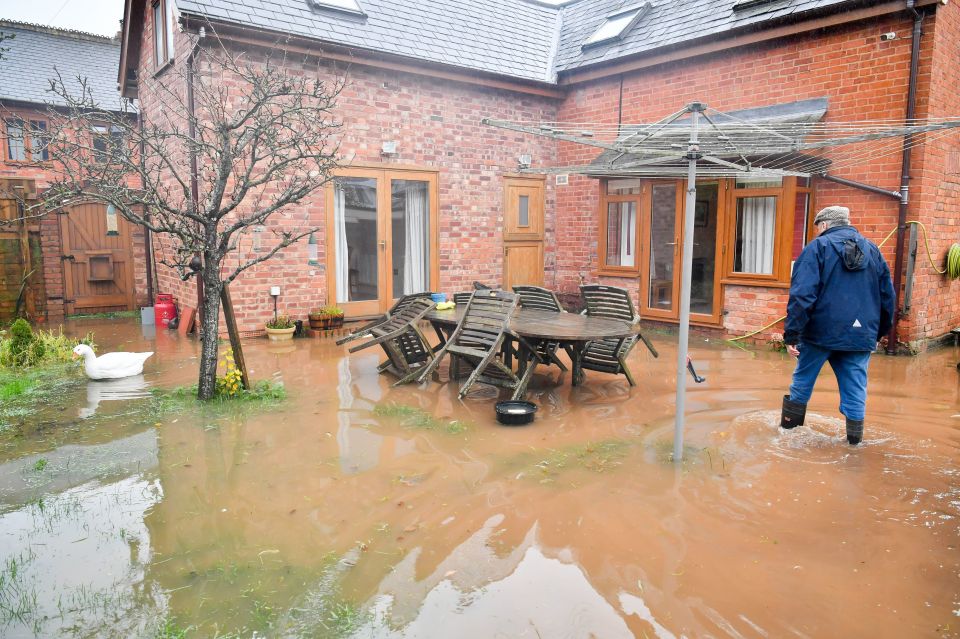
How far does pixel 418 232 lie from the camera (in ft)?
35.4

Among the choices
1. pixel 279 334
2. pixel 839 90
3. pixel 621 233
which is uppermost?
pixel 839 90

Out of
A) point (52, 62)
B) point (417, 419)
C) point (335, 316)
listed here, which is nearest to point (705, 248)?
point (335, 316)

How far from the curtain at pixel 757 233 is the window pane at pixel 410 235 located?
16.0 feet

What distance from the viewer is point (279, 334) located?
920 cm

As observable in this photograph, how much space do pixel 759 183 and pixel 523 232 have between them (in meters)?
4.30

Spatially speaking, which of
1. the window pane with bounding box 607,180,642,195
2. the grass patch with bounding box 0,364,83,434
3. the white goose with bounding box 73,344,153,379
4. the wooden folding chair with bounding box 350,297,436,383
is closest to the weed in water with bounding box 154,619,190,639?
the grass patch with bounding box 0,364,83,434

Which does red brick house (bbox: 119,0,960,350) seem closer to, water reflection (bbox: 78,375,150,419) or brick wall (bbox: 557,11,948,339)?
brick wall (bbox: 557,11,948,339)

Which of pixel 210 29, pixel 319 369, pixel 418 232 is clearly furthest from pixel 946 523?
pixel 210 29

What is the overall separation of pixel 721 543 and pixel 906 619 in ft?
2.80

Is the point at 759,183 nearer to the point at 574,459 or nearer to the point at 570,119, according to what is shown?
the point at 570,119

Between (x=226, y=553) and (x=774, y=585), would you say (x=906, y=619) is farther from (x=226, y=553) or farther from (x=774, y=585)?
(x=226, y=553)

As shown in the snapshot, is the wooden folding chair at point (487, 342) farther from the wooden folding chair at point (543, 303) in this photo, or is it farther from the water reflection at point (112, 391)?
the water reflection at point (112, 391)

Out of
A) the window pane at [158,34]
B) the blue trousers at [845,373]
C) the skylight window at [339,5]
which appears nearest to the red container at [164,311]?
the window pane at [158,34]

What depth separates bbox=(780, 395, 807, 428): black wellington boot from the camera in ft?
16.5
